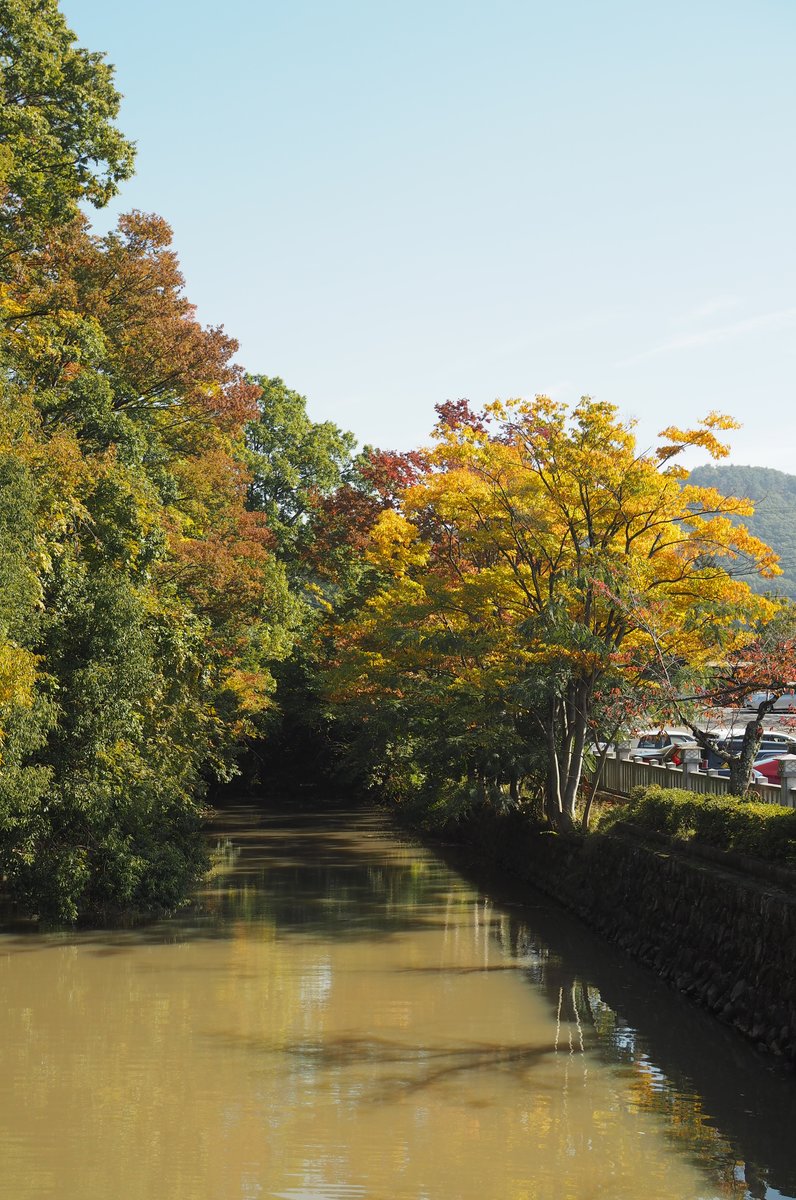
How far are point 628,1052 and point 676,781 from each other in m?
10.4

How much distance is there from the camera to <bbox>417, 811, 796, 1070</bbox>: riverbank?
14836 mm

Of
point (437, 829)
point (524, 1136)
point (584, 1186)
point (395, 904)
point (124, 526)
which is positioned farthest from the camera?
point (437, 829)

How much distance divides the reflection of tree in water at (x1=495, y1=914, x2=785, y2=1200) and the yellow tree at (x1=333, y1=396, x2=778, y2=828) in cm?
497

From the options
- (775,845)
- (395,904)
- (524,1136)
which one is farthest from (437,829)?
(524,1136)

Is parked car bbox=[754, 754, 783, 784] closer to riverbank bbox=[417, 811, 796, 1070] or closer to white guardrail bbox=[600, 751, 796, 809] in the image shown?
white guardrail bbox=[600, 751, 796, 809]

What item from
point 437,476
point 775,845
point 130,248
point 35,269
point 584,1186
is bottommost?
point 584,1186

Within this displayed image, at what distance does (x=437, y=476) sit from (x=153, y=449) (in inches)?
316

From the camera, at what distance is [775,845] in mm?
16688

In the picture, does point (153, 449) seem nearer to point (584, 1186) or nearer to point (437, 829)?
point (437, 829)

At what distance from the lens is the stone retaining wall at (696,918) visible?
14.8 meters

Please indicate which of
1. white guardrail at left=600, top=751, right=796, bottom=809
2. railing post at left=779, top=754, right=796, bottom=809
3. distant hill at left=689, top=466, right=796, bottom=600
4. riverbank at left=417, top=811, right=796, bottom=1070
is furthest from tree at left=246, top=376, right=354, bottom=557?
distant hill at left=689, top=466, right=796, bottom=600

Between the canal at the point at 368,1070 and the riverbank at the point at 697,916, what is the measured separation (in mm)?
376

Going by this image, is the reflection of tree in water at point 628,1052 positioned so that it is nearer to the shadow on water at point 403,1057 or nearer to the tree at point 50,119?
the shadow on water at point 403,1057

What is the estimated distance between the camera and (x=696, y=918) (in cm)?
1812
